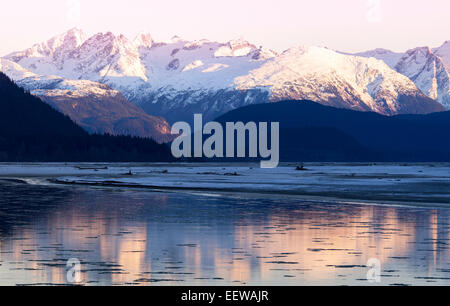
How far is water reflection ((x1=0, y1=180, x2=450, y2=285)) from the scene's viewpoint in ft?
119

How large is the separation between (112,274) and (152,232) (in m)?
17.1

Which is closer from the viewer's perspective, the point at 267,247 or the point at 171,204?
the point at 267,247

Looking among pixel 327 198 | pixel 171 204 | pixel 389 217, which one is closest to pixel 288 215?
pixel 389 217

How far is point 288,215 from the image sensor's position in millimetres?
67000

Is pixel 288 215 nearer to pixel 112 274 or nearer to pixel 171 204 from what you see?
pixel 171 204

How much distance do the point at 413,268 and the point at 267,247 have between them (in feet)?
32.2

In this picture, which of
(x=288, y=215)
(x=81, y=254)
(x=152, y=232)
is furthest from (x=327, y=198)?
(x=81, y=254)

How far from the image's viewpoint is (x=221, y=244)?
47125 mm

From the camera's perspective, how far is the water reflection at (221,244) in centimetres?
3616

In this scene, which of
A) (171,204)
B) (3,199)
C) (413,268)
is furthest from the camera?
(3,199)
